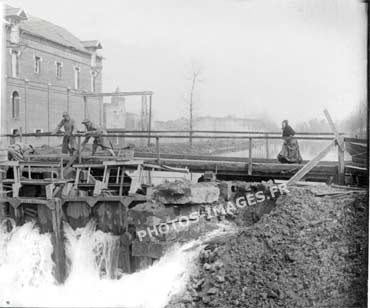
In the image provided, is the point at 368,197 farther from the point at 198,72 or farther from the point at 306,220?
the point at 198,72

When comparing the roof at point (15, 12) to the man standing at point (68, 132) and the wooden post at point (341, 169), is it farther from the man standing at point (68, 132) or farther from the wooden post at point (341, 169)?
the wooden post at point (341, 169)

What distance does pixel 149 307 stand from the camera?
4363mm

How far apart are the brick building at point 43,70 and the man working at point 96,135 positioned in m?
0.57

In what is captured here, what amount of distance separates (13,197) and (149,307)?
2451 mm

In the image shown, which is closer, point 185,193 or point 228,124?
point 185,193

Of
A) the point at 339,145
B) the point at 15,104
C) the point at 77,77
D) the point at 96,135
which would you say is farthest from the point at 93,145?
the point at 339,145

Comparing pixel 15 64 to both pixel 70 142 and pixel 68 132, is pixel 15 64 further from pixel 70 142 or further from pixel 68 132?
pixel 70 142

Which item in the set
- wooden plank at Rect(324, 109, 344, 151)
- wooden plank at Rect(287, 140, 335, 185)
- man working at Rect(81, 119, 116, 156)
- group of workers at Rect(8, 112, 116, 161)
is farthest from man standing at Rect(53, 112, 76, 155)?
wooden plank at Rect(324, 109, 344, 151)

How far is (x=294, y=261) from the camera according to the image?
4.17 m

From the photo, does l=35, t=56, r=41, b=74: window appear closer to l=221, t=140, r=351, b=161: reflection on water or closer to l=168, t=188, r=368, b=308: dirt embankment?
l=168, t=188, r=368, b=308: dirt embankment

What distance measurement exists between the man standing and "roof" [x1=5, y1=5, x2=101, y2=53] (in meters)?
0.85

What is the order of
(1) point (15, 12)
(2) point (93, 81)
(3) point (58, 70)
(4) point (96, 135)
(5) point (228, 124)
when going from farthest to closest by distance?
(4) point (96, 135), (5) point (228, 124), (3) point (58, 70), (2) point (93, 81), (1) point (15, 12)

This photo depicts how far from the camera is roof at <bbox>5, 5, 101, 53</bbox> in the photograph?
4.41m

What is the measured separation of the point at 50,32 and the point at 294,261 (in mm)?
3083
